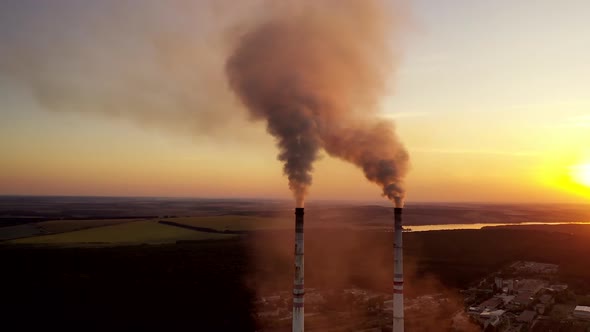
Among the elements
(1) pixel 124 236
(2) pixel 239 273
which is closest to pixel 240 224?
(1) pixel 124 236

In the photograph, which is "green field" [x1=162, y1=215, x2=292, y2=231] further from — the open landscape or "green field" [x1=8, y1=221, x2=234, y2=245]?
"green field" [x1=8, y1=221, x2=234, y2=245]

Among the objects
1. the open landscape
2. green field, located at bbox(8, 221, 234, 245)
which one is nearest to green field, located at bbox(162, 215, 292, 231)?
the open landscape

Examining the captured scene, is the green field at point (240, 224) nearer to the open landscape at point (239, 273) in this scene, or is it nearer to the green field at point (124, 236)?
the open landscape at point (239, 273)

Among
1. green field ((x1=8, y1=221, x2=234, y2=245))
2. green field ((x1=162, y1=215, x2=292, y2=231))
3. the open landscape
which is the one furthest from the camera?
green field ((x1=162, y1=215, x2=292, y2=231))

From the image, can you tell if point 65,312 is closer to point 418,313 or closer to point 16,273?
point 16,273

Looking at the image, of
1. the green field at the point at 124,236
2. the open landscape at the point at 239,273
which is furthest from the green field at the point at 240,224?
the green field at the point at 124,236

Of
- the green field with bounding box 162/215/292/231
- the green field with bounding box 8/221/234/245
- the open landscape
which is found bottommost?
the open landscape

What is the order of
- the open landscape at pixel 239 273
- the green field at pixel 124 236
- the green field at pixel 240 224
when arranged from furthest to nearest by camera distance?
the green field at pixel 240 224
the green field at pixel 124 236
the open landscape at pixel 239 273

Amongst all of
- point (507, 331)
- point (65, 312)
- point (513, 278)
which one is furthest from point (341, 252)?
point (65, 312)
